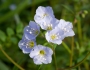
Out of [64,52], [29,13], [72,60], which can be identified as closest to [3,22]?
[29,13]

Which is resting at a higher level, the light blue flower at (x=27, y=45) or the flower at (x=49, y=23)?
the flower at (x=49, y=23)

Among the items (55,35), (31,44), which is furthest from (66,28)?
(31,44)

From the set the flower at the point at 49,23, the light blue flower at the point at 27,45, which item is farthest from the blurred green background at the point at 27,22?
the flower at the point at 49,23

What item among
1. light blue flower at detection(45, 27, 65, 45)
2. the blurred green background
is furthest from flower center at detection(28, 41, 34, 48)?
Answer: the blurred green background

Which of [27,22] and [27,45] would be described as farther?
[27,22]

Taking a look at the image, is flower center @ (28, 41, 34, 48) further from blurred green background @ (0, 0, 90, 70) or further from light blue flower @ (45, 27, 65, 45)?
blurred green background @ (0, 0, 90, 70)

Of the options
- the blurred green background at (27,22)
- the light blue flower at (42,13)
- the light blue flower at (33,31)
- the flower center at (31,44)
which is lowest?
the blurred green background at (27,22)

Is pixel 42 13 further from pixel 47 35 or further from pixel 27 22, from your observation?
pixel 27 22

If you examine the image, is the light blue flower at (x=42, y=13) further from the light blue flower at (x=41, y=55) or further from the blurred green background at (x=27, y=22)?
the blurred green background at (x=27, y=22)
